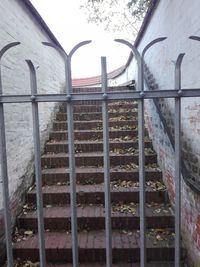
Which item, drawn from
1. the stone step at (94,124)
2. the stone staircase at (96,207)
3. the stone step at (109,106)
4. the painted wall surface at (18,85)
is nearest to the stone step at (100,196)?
the stone staircase at (96,207)

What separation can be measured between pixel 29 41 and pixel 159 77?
2046 mm

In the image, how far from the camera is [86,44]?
A: 1.43m

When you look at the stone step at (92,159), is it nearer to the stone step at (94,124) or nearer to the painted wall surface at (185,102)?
the painted wall surface at (185,102)

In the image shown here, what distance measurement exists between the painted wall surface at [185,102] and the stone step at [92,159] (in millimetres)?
348

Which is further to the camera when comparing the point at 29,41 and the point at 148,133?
the point at 148,133

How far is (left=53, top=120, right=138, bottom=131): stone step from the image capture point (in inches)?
211

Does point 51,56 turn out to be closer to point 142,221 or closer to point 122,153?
point 122,153

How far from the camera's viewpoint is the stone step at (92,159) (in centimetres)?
443

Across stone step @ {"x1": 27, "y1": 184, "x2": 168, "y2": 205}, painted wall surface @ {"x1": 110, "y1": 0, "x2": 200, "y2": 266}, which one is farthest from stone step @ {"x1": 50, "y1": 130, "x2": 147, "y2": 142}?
stone step @ {"x1": 27, "y1": 184, "x2": 168, "y2": 205}

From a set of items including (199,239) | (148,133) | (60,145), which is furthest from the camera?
(148,133)

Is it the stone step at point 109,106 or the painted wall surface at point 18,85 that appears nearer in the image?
the painted wall surface at point 18,85

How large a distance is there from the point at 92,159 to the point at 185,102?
1.91 m

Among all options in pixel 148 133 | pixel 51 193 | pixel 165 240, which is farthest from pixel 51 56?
pixel 165 240

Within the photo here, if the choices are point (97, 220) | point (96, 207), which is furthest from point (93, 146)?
point (97, 220)
